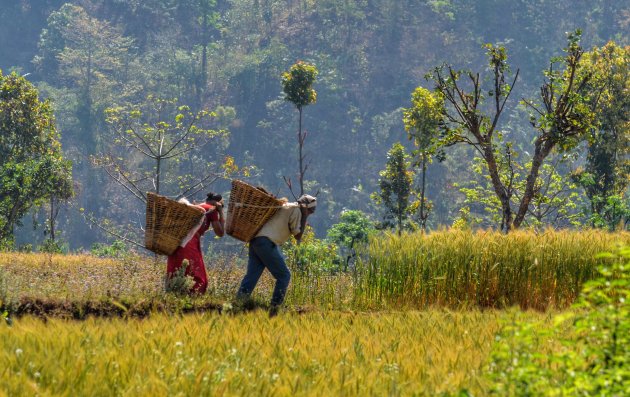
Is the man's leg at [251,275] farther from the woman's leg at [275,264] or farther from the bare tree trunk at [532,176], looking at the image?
the bare tree trunk at [532,176]

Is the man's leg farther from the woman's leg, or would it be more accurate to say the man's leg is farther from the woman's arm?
the woman's arm

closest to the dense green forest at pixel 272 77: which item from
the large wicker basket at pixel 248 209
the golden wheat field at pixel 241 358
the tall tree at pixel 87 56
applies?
the tall tree at pixel 87 56

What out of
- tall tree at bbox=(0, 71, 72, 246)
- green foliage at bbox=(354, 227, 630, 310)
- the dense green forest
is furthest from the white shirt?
the dense green forest

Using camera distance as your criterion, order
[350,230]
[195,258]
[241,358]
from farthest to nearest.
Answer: [350,230]
[195,258]
[241,358]

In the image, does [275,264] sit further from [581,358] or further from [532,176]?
[532,176]

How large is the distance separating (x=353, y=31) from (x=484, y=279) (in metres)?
91.9

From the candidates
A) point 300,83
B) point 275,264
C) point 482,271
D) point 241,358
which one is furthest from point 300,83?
point 241,358

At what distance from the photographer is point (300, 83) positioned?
26.5 meters

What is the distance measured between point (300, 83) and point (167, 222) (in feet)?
50.6

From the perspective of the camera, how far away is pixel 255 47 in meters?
99.8

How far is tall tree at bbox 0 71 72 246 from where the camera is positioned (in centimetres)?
2981

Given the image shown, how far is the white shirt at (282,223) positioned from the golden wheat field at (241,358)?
1805mm

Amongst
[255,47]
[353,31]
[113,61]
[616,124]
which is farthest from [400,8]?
[616,124]

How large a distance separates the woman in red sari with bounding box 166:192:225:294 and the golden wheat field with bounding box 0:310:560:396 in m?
2.52
